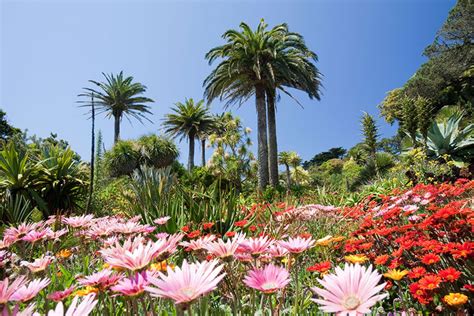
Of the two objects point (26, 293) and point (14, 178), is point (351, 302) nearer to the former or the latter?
point (26, 293)

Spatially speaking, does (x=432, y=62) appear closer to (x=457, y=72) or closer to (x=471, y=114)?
(x=457, y=72)

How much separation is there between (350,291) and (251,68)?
49.6ft

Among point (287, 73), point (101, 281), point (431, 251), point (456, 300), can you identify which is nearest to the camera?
point (101, 281)

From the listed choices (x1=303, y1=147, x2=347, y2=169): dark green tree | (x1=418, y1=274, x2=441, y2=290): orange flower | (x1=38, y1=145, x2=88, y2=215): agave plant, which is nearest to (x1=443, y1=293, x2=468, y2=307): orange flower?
(x1=418, y1=274, x2=441, y2=290): orange flower

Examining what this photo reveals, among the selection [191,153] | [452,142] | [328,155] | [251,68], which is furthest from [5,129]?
[328,155]

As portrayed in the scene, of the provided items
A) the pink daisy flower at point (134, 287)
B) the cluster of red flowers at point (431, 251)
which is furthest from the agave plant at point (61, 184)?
the pink daisy flower at point (134, 287)

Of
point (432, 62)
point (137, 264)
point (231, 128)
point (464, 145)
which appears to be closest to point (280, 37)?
point (231, 128)

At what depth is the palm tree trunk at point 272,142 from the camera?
48.1 feet

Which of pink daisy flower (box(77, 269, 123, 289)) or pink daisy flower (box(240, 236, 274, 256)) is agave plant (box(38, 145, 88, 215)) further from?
pink daisy flower (box(240, 236, 274, 256))

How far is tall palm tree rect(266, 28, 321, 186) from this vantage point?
48.7ft

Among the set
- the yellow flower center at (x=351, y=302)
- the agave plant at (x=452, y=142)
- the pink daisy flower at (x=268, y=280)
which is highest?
the agave plant at (x=452, y=142)

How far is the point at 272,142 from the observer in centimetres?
1505

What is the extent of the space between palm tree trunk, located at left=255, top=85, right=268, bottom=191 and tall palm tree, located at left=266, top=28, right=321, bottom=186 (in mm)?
410

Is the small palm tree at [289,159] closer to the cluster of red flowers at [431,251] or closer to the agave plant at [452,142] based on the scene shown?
the agave plant at [452,142]
